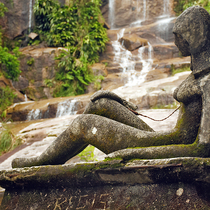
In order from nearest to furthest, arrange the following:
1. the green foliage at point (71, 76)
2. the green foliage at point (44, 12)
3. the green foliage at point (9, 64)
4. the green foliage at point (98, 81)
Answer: the green foliage at point (9, 64), the green foliage at point (98, 81), the green foliage at point (71, 76), the green foliage at point (44, 12)

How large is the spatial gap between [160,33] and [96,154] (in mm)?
16794

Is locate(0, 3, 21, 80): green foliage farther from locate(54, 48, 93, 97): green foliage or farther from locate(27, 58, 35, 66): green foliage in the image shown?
locate(54, 48, 93, 97): green foliage

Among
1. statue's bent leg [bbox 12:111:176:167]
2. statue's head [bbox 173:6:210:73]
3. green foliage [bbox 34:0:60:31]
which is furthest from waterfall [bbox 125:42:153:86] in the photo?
statue's bent leg [bbox 12:111:176:167]

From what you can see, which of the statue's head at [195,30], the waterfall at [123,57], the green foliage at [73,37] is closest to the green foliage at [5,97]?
the green foliage at [73,37]

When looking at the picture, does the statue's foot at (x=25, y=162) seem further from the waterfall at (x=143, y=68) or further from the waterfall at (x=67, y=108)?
the waterfall at (x=143, y=68)

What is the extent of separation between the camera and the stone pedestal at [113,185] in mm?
1845

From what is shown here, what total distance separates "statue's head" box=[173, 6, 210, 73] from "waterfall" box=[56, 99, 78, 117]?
30.9ft

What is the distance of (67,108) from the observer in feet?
37.9

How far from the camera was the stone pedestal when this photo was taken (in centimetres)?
184

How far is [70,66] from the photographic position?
51.3 feet

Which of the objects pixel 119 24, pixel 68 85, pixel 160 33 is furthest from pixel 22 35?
pixel 160 33

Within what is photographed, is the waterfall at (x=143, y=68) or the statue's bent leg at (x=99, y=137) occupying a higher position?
the statue's bent leg at (x=99, y=137)

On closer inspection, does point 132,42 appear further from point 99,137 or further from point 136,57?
point 99,137

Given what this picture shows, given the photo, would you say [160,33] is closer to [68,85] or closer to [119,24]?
[119,24]
